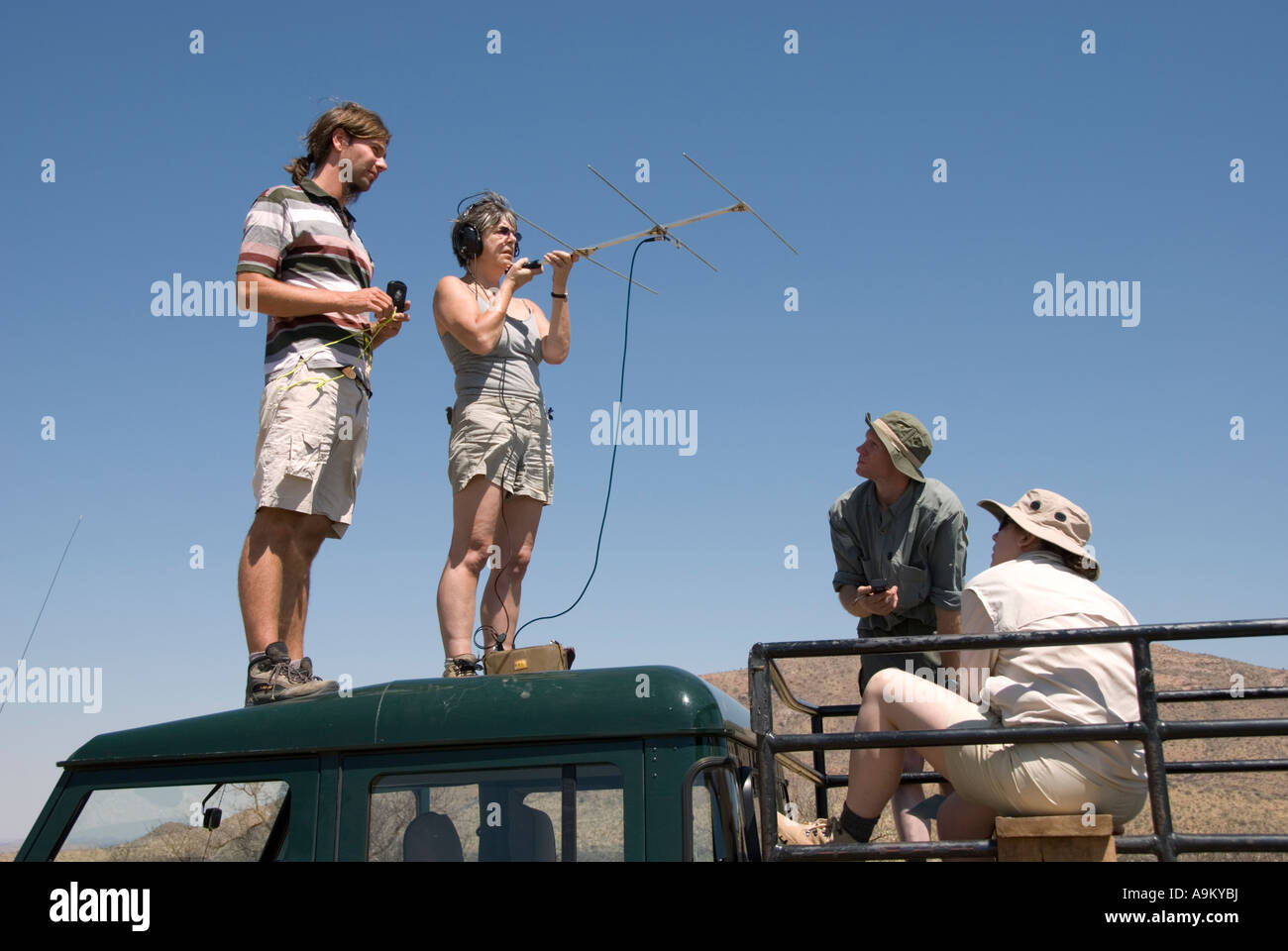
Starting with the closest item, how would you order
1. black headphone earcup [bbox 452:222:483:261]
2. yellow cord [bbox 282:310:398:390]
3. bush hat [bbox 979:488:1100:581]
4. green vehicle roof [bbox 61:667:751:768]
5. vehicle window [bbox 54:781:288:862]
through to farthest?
1. green vehicle roof [bbox 61:667:751:768]
2. vehicle window [bbox 54:781:288:862]
3. bush hat [bbox 979:488:1100:581]
4. yellow cord [bbox 282:310:398:390]
5. black headphone earcup [bbox 452:222:483:261]

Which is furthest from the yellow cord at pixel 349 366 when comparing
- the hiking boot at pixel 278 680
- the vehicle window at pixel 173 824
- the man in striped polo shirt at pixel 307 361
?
the vehicle window at pixel 173 824

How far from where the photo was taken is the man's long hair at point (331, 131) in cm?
545

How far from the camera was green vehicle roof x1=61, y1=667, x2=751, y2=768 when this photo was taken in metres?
3.50

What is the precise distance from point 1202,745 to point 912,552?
23634 mm

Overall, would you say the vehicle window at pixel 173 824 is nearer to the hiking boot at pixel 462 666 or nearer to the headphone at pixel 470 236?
the hiking boot at pixel 462 666

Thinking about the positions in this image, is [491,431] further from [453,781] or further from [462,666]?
[453,781]

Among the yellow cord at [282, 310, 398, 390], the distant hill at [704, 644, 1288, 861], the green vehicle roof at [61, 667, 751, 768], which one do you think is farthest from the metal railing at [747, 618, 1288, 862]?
the distant hill at [704, 644, 1288, 861]

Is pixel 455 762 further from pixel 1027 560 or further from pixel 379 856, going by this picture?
pixel 1027 560

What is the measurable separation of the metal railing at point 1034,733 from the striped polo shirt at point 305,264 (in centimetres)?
267

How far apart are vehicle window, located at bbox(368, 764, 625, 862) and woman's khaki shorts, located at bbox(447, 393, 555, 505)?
2.18 metres

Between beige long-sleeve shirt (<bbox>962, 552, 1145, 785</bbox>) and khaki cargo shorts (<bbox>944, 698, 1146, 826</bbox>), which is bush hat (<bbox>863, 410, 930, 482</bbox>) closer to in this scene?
beige long-sleeve shirt (<bbox>962, 552, 1145, 785</bbox>)

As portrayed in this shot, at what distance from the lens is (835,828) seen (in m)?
3.74
